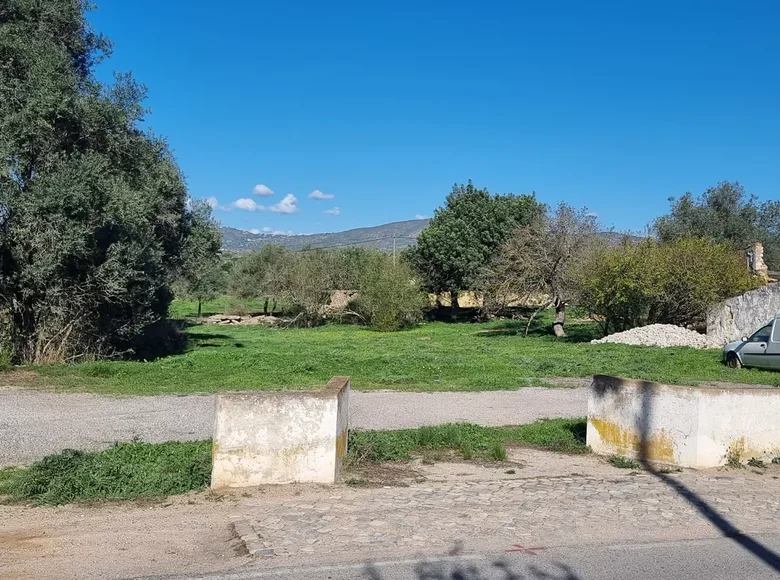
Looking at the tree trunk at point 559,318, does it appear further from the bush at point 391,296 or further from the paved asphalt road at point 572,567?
the paved asphalt road at point 572,567

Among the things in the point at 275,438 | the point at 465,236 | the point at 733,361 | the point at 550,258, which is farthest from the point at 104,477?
the point at 465,236

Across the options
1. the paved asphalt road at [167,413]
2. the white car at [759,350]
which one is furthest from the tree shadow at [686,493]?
the white car at [759,350]

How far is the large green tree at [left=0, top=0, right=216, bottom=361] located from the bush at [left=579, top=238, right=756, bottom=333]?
57.3 ft

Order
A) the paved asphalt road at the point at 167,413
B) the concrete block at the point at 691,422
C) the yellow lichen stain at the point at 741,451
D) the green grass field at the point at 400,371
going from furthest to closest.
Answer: the green grass field at the point at 400,371 → the paved asphalt road at the point at 167,413 → the yellow lichen stain at the point at 741,451 → the concrete block at the point at 691,422

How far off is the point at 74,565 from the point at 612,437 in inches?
249

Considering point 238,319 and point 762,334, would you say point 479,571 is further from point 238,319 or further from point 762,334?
point 238,319

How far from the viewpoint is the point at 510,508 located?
6.30 meters

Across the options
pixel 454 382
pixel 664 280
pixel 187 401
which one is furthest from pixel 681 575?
pixel 664 280

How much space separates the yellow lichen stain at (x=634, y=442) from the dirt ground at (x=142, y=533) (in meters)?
0.97

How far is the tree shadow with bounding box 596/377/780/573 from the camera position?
17.4 feet

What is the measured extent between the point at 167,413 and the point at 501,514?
281 inches

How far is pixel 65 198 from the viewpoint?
53.4ft

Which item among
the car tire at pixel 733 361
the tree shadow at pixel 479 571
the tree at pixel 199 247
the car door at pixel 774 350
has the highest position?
the tree at pixel 199 247

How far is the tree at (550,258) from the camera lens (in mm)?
31203
